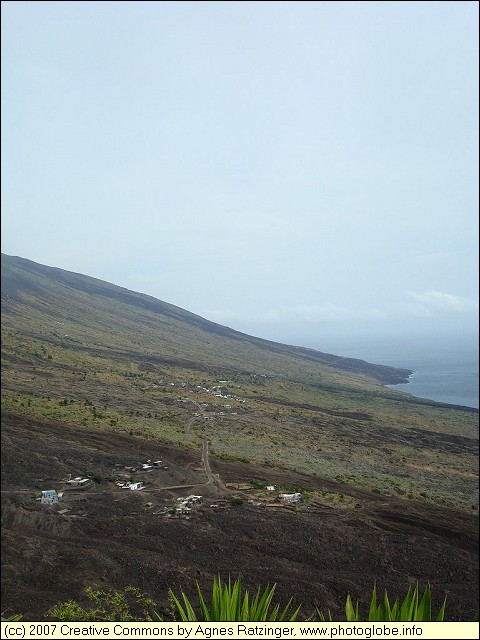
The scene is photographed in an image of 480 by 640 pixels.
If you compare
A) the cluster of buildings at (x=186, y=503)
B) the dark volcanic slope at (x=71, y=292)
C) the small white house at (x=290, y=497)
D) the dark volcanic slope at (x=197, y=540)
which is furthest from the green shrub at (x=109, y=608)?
the dark volcanic slope at (x=71, y=292)

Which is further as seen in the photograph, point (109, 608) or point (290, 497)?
point (290, 497)

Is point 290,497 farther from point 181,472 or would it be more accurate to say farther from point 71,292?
point 71,292

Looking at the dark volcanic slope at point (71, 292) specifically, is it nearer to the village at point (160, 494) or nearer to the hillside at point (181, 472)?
the hillside at point (181, 472)

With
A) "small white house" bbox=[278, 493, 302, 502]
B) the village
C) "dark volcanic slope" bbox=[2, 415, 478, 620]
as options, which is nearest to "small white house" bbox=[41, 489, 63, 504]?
the village

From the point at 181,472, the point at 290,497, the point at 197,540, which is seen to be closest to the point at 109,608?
the point at 197,540

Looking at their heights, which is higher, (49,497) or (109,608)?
(49,497)

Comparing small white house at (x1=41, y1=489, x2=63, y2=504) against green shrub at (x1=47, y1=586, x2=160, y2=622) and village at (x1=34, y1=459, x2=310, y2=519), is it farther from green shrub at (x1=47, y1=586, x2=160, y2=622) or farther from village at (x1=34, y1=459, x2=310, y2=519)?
green shrub at (x1=47, y1=586, x2=160, y2=622)
